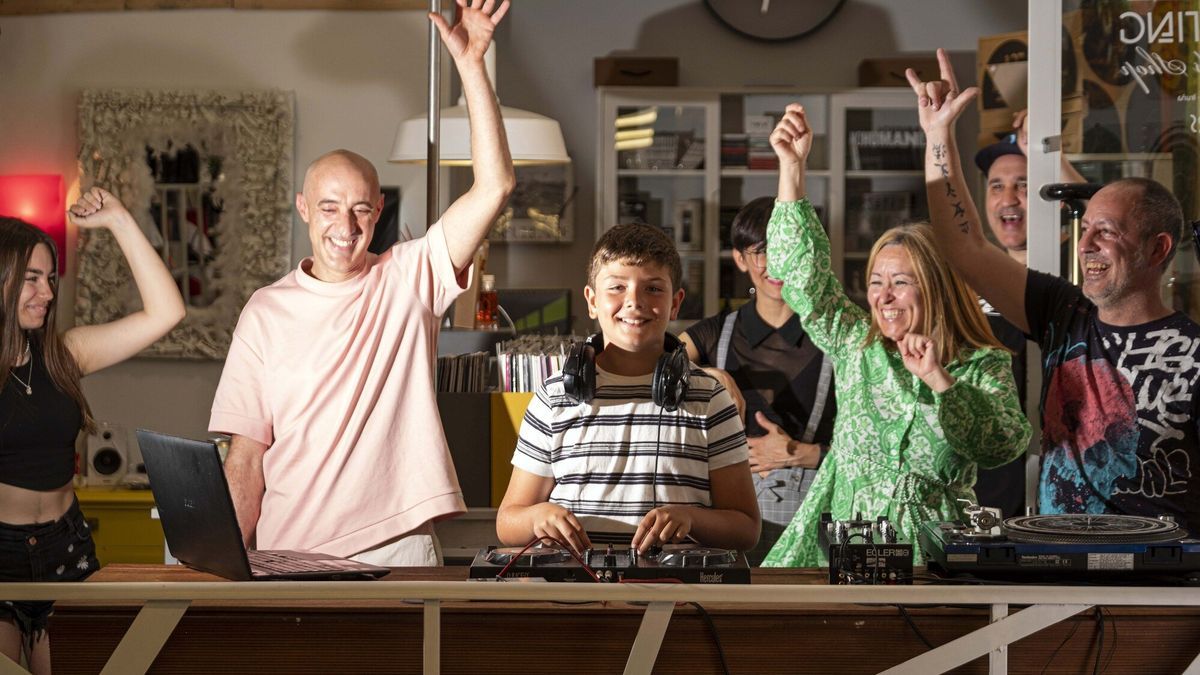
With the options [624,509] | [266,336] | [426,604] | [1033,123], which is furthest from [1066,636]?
[1033,123]

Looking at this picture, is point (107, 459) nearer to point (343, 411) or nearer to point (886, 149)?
point (343, 411)

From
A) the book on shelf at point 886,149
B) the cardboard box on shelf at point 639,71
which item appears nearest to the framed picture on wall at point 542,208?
the cardboard box on shelf at point 639,71

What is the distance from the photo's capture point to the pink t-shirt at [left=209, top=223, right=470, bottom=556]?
2.38 m

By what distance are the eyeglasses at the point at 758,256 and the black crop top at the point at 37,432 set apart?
1828mm

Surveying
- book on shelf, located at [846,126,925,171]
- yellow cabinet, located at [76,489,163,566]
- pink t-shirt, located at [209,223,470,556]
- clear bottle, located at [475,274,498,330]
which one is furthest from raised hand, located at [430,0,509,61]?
book on shelf, located at [846,126,925,171]

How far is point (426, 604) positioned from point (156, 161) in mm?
4492

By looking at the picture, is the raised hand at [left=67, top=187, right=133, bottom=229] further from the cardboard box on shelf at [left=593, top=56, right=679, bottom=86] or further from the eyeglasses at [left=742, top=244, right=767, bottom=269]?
the cardboard box on shelf at [left=593, top=56, right=679, bottom=86]

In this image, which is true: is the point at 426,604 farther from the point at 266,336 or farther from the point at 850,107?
the point at 850,107

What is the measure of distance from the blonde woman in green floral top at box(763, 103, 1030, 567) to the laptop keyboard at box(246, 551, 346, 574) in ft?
3.46

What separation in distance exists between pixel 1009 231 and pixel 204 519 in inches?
105

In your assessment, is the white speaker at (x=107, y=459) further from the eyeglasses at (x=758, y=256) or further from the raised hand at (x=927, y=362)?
the raised hand at (x=927, y=362)

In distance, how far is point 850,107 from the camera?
6.94 meters

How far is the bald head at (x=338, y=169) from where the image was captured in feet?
8.17

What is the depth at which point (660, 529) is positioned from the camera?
6.17 feet
